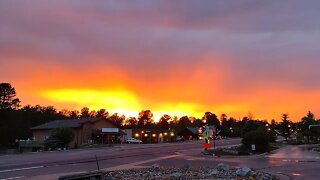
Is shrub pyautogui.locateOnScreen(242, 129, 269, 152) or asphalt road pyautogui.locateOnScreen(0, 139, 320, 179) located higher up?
shrub pyautogui.locateOnScreen(242, 129, 269, 152)

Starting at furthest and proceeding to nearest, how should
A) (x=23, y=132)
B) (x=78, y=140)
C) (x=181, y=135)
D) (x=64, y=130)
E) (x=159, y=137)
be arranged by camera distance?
(x=181, y=135), (x=159, y=137), (x=23, y=132), (x=78, y=140), (x=64, y=130)

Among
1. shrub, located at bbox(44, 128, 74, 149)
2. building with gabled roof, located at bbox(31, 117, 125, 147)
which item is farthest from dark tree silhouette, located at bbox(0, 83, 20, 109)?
shrub, located at bbox(44, 128, 74, 149)

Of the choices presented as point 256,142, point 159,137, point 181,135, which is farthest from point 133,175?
point 181,135

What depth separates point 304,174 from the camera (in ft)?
71.4

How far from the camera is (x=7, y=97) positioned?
126 meters

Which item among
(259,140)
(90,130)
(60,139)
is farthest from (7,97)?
(259,140)

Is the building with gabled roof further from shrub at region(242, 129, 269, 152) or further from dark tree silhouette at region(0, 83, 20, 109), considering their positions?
shrub at region(242, 129, 269, 152)

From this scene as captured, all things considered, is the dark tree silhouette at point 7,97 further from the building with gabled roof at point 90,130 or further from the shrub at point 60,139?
the shrub at point 60,139

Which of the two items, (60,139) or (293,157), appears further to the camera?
(60,139)

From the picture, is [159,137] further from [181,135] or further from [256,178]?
[256,178]

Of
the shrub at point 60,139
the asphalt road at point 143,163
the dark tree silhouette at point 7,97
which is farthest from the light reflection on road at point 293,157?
the dark tree silhouette at point 7,97

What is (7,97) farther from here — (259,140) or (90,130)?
(259,140)

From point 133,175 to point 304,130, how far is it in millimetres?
68614

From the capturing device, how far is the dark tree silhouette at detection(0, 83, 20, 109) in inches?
4891
